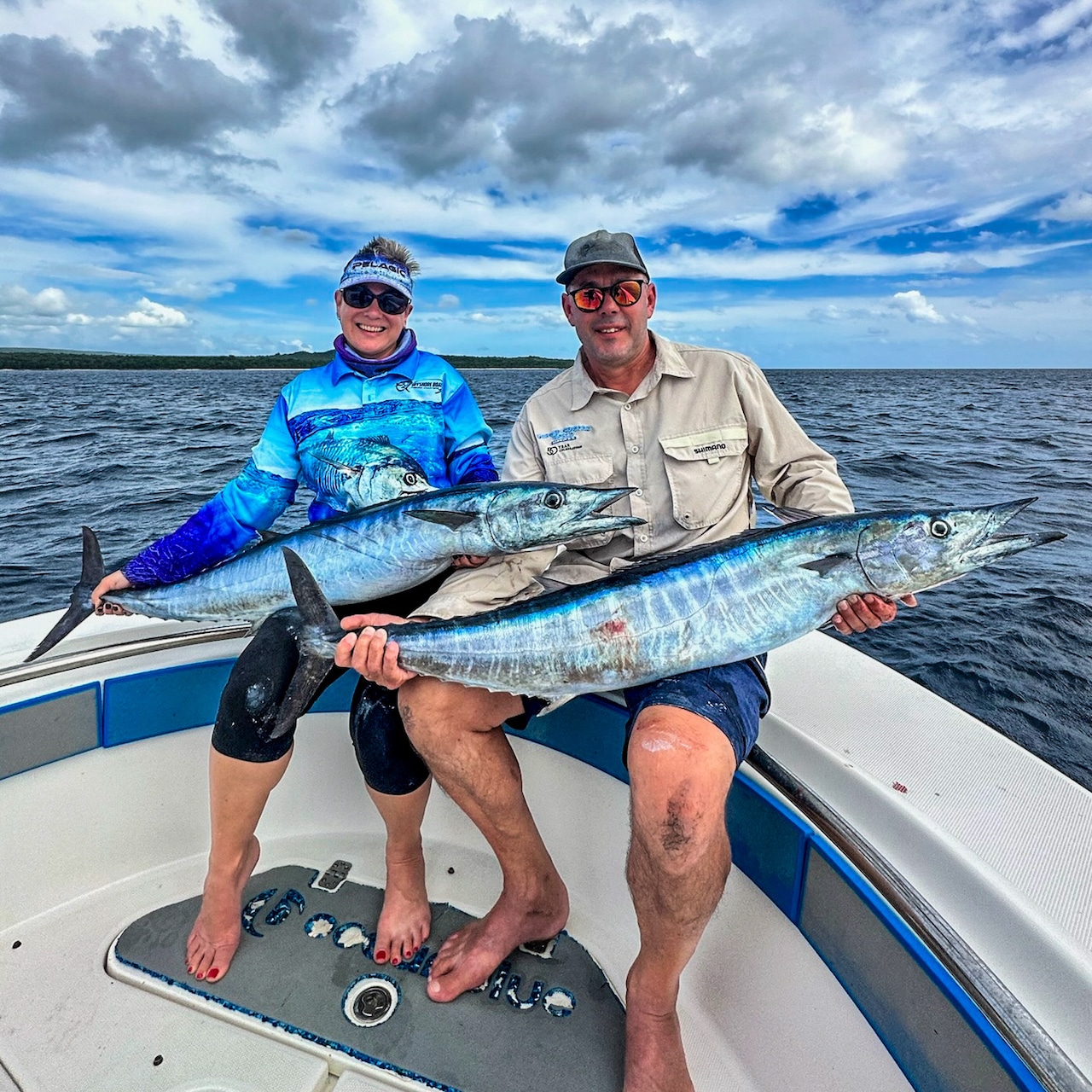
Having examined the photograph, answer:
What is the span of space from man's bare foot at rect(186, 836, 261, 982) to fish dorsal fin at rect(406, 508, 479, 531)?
50.3 inches

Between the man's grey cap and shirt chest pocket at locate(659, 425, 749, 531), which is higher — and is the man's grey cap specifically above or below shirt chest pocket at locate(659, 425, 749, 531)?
above

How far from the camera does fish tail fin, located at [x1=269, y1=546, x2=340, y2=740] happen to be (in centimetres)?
215

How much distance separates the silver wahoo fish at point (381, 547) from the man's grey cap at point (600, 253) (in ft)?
2.58

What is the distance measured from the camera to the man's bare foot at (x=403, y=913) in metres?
2.35

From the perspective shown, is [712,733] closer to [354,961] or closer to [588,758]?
[588,758]

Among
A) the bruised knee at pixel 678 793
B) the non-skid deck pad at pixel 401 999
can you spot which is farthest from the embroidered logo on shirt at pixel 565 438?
the non-skid deck pad at pixel 401 999

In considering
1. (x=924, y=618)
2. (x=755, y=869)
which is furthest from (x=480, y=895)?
(x=924, y=618)

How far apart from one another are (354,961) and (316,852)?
1.97 ft

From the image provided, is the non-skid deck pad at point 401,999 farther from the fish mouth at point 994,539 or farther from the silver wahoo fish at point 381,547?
the fish mouth at point 994,539

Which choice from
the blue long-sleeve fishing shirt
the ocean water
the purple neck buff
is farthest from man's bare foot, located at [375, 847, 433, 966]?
the ocean water

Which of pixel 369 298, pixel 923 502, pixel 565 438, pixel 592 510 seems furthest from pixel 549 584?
pixel 923 502

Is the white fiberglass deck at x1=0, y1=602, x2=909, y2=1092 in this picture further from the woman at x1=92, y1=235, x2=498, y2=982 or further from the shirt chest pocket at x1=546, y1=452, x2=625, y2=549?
the shirt chest pocket at x1=546, y1=452, x2=625, y2=549

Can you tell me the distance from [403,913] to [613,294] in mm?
2277

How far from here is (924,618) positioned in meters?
7.21
